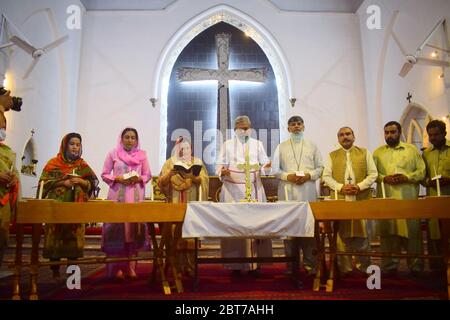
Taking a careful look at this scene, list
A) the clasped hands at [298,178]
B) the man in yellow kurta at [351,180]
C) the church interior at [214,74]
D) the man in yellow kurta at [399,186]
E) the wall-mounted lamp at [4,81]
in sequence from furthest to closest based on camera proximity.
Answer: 1. the church interior at [214,74]
2. the wall-mounted lamp at [4,81]
3. the man in yellow kurta at [399,186]
4. the man in yellow kurta at [351,180]
5. the clasped hands at [298,178]

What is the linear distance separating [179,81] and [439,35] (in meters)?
5.45

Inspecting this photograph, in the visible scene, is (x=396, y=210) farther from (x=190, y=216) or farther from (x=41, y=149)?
(x=41, y=149)

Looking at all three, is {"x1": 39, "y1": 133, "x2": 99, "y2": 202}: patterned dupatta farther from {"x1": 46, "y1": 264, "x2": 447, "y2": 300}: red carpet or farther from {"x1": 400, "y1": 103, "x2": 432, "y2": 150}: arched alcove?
{"x1": 400, "y1": 103, "x2": 432, "y2": 150}: arched alcove

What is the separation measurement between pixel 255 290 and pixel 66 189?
220 centimetres

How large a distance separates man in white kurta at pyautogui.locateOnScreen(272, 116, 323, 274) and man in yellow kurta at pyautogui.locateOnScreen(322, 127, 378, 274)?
180 millimetres

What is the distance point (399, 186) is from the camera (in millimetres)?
4125

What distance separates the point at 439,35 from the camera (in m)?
6.21

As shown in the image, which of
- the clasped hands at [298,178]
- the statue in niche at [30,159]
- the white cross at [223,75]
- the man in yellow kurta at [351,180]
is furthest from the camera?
the white cross at [223,75]

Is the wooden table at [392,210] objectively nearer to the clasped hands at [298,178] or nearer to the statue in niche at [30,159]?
the clasped hands at [298,178]

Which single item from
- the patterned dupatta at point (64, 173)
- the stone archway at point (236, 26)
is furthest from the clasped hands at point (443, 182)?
the stone archway at point (236, 26)

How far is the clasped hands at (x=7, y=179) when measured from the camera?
9.84ft

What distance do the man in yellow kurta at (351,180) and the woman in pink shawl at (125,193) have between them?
6.87 ft

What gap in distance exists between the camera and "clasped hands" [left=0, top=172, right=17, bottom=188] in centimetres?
300

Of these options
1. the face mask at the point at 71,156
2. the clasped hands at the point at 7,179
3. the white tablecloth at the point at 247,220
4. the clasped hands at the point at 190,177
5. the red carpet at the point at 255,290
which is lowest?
the red carpet at the point at 255,290
